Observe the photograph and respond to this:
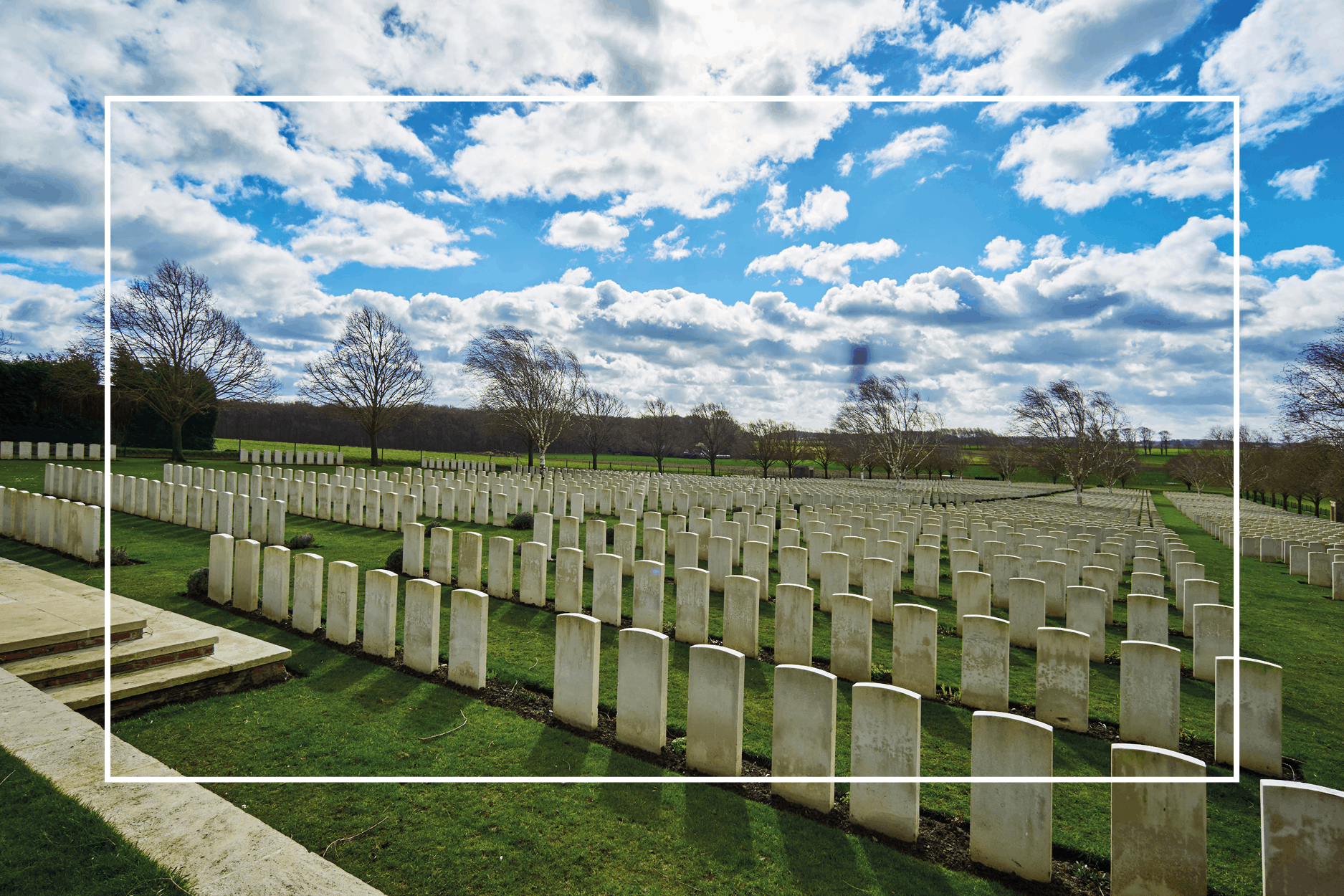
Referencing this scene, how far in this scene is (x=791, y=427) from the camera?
4766 cm

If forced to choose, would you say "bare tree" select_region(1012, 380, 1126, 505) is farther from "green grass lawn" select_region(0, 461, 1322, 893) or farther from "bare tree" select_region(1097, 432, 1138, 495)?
"green grass lawn" select_region(0, 461, 1322, 893)

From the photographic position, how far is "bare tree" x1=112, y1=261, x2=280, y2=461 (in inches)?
720

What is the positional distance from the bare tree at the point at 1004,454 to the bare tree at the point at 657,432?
23.2m

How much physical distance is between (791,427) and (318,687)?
45.2 meters

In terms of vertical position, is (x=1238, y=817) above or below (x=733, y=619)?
below

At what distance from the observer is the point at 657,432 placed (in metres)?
47.7

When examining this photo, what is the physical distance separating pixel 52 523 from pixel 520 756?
986 cm

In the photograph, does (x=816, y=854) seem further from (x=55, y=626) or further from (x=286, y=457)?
(x=286, y=457)

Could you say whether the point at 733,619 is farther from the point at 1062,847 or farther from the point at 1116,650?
the point at 1116,650

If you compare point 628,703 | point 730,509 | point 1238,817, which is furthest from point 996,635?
point 730,509

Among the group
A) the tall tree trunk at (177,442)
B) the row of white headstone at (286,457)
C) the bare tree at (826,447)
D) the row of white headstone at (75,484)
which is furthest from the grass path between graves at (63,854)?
the bare tree at (826,447)

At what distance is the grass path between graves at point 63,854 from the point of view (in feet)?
7.22

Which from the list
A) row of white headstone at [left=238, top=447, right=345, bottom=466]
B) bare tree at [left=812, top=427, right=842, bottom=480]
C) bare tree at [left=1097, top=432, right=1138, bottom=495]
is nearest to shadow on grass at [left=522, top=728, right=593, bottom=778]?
bare tree at [left=1097, top=432, right=1138, bottom=495]

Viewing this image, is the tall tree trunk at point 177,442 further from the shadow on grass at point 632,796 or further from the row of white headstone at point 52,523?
the shadow on grass at point 632,796
